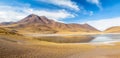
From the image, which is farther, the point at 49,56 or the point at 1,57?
the point at 49,56

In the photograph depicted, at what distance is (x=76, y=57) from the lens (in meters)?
17.4

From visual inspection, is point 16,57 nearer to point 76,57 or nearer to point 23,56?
point 23,56

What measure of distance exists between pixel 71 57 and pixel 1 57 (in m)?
7.02

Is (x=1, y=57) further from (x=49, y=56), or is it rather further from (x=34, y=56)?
(x=49, y=56)

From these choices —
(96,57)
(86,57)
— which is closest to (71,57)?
(86,57)

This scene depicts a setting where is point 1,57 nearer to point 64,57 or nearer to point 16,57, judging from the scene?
point 16,57

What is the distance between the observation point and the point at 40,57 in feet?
53.5

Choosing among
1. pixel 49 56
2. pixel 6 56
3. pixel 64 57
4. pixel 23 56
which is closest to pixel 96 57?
pixel 64 57

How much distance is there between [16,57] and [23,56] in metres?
0.77

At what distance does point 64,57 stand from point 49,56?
5.16 feet

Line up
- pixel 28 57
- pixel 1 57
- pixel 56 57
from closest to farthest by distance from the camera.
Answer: pixel 1 57 < pixel 28 57 < pixel 56 57

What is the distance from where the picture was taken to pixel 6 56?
15.2 meters

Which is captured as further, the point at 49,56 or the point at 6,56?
the point at 49,56

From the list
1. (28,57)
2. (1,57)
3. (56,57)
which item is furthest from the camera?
(56,57)
